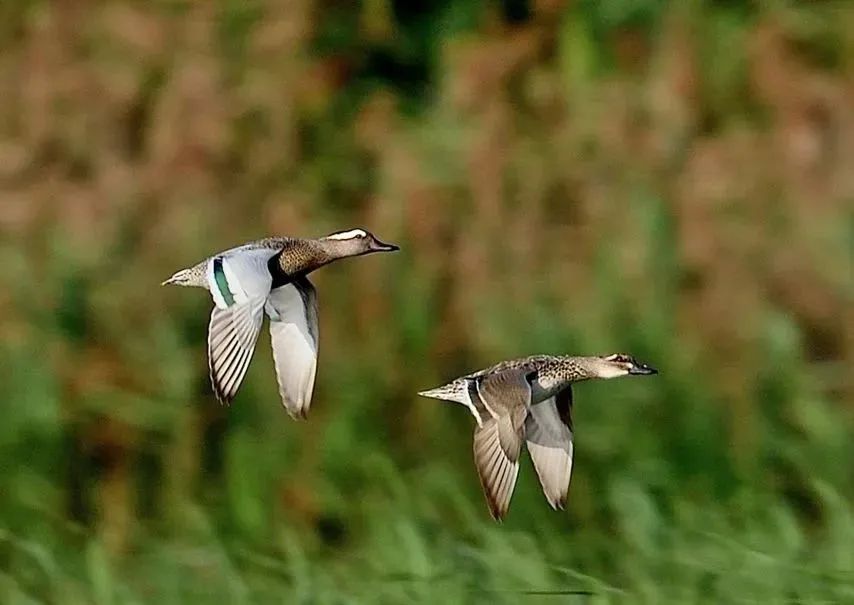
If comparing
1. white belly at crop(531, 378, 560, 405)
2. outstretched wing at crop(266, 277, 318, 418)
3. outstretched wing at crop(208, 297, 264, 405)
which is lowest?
white belly at crop(531, 378, 560, 405)

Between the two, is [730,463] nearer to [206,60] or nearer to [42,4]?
[206,60]

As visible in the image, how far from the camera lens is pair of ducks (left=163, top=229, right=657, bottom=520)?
2.73 meters

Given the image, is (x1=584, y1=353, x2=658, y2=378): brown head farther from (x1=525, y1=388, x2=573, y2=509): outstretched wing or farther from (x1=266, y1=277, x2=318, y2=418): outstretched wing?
(x1=266, y1=277, x2=318, y2=418): outstretched wing

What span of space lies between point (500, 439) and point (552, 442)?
0.40 m

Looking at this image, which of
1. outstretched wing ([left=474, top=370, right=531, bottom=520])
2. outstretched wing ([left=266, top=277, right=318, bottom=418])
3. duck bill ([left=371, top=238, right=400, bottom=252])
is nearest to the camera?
outstretched wing ([left=474, top=370, right=531, bottom=520])

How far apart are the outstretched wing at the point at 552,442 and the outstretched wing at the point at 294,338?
328 mm

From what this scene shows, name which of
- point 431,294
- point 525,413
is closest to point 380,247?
point 525,413

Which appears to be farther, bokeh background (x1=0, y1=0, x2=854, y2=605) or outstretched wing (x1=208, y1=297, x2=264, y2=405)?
bokeh background (x1=0, y1=0, x2=854, y2=605)

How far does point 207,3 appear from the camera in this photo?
7.04 meters

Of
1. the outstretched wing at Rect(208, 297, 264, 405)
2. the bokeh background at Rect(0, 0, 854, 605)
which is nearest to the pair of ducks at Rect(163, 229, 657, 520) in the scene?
the outstretched wing at Rect(208, 297, 264, 405)

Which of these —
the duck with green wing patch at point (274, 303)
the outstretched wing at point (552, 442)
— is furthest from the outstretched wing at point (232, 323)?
the outstretched wing at point (552, 442)

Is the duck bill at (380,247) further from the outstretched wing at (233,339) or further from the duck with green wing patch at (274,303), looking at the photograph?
the outstretched wing at (233,339)

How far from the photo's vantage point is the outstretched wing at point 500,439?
2.69 metres

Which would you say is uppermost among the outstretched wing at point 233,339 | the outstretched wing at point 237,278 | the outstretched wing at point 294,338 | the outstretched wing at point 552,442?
the outstretched wing at point 237,278
